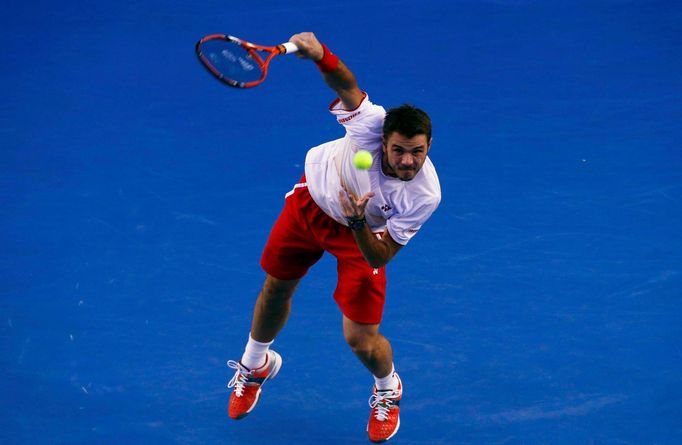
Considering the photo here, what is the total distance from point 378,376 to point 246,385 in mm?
800

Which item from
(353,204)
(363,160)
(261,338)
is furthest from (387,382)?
(363,160)

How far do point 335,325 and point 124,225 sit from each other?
1.99 metres

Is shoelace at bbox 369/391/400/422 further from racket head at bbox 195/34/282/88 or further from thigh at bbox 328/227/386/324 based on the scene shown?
racket head at bbox 195/34/282/88

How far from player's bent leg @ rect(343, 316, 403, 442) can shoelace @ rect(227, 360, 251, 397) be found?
0.73 metres

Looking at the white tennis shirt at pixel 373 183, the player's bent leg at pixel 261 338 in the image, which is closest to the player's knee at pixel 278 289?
the player's bent leg at pixel 261 338

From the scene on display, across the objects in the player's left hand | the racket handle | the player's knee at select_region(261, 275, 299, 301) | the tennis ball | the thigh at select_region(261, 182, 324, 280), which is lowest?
the player's knee at select_region(261, 275, 299, 301)

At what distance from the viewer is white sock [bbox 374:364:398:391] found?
20.6 ft

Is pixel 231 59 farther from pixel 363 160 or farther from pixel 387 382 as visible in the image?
pixel 387 382

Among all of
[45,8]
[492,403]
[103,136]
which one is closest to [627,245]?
[492,403]

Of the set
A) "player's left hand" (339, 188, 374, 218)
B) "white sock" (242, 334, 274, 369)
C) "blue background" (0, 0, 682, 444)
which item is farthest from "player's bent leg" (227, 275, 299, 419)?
"player's left hand" (339, 188, 374, 218)

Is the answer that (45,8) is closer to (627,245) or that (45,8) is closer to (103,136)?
(103,136)

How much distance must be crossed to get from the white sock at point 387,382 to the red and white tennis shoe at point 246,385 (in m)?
0.70

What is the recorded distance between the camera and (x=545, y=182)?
8.70 metres

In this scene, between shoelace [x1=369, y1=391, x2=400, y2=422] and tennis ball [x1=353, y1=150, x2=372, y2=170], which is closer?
tennis ball [x1=353, y1=150, x2=372, y2=170]
